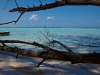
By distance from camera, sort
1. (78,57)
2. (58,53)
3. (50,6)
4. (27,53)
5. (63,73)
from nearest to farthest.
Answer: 1. (50,6)
2. (78,57)
3. (58,53)
4. (27,53)
5. (63,73)

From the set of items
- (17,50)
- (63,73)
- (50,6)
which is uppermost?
(50,6)

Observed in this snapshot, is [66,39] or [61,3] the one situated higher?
[61,3]

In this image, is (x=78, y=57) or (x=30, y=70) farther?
(x=30, y=70)

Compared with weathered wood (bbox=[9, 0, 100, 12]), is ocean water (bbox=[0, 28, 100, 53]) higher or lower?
lower

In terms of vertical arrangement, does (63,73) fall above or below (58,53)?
below

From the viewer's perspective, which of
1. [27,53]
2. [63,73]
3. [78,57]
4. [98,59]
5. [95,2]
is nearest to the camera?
[95,2]

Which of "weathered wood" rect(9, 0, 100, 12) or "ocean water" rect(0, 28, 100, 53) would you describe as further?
"ocean water" rect(0, 28, 100, 53)

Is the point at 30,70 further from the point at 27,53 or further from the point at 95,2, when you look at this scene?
the point at 95,2

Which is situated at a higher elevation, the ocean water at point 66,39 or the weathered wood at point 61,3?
the weathered wood at point 61,3

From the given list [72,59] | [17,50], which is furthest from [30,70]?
[72,59]

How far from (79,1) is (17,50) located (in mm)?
1880

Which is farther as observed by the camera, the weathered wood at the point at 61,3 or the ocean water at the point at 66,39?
the ocean water at the point at 66,39

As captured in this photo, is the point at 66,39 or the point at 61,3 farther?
the point at 66,39

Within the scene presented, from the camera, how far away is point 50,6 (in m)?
2.10
